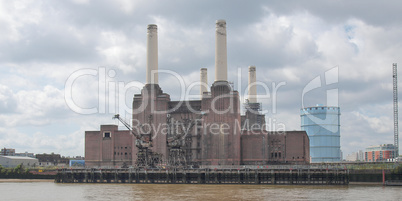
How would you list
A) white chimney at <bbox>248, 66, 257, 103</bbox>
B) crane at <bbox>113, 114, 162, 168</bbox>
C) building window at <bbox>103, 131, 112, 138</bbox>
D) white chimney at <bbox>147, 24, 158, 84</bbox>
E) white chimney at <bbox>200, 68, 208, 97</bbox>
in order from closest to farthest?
crane at <bbox>113, 114, 162, 168</bbox> < white chimney at <bbox>147, 24, 158, 84</bbox> < building window at <bbox>103, 131, 112, 138</bbox> < white chimney at <bbox>248, 66, 257, 103</bbox> < white chimney at <bbox>200, 68, 208, 97</bbox>

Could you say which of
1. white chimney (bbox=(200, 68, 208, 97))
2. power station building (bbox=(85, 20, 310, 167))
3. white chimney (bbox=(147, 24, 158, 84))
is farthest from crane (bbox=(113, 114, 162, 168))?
white chimney (bbox=(200, 68, 208, 97))

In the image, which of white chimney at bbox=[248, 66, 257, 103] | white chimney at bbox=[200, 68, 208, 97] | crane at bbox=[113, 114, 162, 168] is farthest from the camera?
white chimney at bbox=[200, 68, 208, 97]

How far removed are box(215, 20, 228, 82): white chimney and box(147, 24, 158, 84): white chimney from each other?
14788mm

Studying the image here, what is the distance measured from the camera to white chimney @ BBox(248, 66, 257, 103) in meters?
136

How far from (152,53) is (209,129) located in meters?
22.1

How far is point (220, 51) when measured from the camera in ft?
346

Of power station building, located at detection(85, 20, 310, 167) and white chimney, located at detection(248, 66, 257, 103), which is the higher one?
white chimney, located at detection(248, 66, 257, 103)

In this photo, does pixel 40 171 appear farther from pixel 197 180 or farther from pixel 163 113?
pixel 197 180

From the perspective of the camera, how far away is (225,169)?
293 feet

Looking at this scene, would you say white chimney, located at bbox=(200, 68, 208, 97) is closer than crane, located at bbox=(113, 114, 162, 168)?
No

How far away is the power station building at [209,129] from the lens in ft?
349

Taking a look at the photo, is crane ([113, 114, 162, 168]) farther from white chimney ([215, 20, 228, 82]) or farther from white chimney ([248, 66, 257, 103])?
white chimney ([248, 66, 257, 103])

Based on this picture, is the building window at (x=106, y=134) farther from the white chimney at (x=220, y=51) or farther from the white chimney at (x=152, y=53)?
the white chimney at (x=220, y=51)

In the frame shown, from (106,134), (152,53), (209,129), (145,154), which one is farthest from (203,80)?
(145,154)
